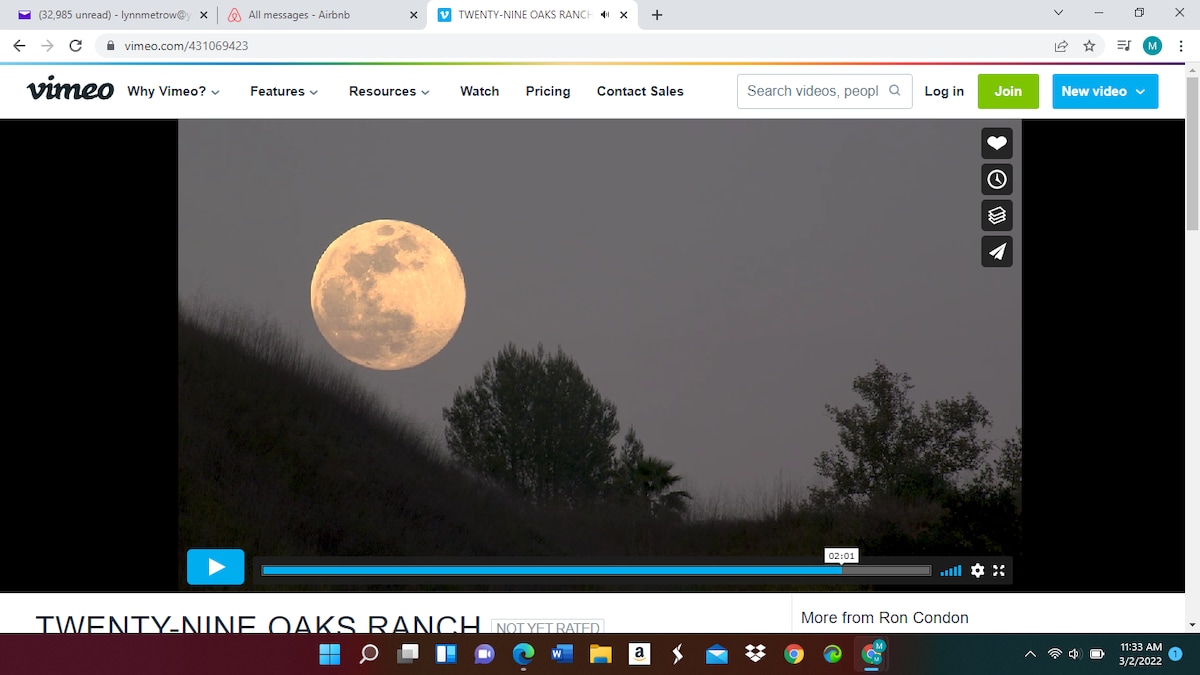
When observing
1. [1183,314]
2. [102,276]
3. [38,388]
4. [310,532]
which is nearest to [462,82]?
[102,276]

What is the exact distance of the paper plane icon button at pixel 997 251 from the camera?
647cm

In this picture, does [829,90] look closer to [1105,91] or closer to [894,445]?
A: [1105,91]

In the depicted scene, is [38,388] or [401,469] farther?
[401,469]

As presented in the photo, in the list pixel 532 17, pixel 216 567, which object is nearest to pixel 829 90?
pixel 532 17

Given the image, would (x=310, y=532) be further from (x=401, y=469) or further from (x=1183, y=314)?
(x=1183, y=314)

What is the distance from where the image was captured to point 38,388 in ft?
21.1
